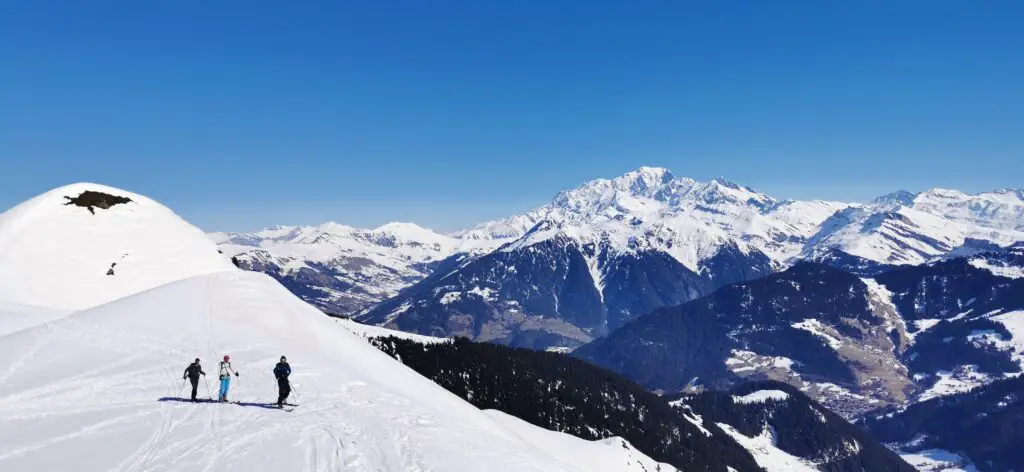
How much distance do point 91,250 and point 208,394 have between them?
55.5 metres

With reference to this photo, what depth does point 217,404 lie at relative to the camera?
3444 centimetres

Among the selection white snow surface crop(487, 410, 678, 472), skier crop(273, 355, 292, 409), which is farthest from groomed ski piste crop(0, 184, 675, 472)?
white snow surface crop(487, 410, 678, 472)

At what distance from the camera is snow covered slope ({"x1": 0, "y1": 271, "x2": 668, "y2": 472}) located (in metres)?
27.2

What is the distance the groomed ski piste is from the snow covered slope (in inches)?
4.3

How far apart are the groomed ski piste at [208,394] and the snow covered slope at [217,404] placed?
0.11m

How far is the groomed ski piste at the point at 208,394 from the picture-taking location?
27.4 m

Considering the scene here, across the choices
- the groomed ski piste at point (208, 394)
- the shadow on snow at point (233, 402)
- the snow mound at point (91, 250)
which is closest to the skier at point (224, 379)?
the shadow on snow at point (233, 402)

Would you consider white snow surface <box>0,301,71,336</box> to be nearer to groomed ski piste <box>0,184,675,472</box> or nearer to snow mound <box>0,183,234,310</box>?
groomed ski piste <box>0,184,675,472</box>

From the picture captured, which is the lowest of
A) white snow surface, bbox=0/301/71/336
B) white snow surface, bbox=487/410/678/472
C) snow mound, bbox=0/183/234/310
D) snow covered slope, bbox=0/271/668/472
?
white snow surface, bbox=487/410/678/472

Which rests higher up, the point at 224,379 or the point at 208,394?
the point at 224,379

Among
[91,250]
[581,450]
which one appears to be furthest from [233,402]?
[581,450]

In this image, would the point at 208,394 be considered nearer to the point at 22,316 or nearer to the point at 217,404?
the point at 217,404

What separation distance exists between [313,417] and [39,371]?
19293mm

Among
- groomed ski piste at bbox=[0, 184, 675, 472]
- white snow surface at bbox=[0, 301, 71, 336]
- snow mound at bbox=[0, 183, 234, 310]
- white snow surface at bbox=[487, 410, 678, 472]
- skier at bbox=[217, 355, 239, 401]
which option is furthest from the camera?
white snow surface at bbox=[487, 410, 678, 472]
